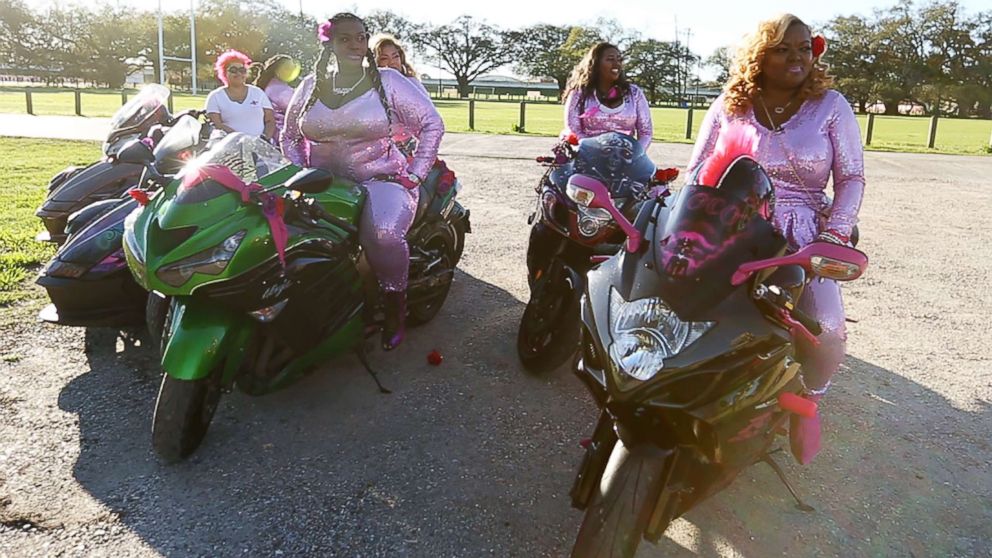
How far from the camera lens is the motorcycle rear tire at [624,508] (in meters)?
2.26

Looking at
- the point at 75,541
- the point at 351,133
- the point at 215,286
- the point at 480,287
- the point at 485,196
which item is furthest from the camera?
the point at 485,196

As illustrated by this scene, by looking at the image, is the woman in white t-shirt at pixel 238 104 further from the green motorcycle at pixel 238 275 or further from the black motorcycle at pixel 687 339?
the black motorcycle at pixel 687 339

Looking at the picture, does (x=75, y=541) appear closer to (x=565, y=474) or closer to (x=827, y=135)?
(x=565, y=474)

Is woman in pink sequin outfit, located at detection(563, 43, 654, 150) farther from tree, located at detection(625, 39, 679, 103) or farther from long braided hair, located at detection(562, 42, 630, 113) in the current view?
tree, located at detection(625, 39, 679, 103)

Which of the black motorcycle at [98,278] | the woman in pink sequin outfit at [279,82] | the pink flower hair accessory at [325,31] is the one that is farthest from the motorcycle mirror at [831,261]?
the woman in pink sequin outfit at [279,82]

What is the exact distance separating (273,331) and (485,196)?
7786 millimetres

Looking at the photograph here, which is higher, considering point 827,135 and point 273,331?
point 827,135

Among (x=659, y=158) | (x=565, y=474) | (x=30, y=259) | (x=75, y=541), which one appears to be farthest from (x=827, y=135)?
(x=659, y=158)

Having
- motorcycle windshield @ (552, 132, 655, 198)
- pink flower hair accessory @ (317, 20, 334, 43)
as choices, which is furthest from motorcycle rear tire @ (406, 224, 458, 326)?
pink flower hair accessory @ (317, 20, 334, 43)

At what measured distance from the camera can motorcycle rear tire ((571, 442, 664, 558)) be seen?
2260 millimetres

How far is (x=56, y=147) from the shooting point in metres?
14.9

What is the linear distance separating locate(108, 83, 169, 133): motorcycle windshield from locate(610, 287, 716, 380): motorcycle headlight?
16.3 feet

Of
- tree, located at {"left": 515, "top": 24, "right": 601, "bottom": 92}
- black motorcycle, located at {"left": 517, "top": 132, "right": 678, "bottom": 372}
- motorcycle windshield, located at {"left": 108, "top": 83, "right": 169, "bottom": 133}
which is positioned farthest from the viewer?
tree, located at {"left": 515, "top": 24, "right": 601, "bottom": 92}

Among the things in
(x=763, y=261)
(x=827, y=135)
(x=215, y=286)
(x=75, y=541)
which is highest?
(x=827, y=135)
